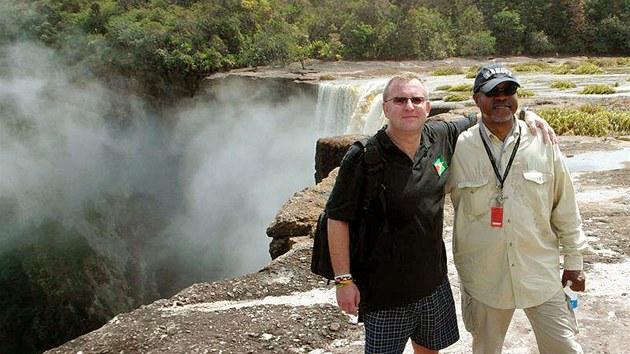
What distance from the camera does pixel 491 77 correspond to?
2227 millimetres

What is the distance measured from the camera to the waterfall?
1400 cm

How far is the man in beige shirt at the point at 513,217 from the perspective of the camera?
217 cm

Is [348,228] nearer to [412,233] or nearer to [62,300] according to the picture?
[412,233]

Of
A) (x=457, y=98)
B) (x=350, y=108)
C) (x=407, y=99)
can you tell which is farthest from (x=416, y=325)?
(x=350, y=108)

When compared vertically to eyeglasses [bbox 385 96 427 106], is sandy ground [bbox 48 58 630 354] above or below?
below

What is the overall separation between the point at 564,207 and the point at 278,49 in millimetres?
25483

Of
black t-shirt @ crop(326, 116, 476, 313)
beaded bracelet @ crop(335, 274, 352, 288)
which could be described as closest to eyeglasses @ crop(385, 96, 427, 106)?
black t-shirt @ crop(326, 116, 476, 313)

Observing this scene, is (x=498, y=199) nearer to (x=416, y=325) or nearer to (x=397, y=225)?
(x=397, y=225)

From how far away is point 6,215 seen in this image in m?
19.6

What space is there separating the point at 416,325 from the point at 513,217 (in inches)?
24.0

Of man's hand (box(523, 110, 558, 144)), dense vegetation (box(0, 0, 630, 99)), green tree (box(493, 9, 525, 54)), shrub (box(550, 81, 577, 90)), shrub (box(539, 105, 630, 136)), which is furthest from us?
green tree (box(493, 9, 525, 54))

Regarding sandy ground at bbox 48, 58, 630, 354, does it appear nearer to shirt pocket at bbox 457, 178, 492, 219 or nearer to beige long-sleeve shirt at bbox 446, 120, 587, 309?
beige long-sleeve shirt at bbox 446, 120, 587, 309

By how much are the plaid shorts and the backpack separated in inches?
10.3

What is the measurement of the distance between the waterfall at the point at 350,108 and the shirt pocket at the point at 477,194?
1075 centimetres
